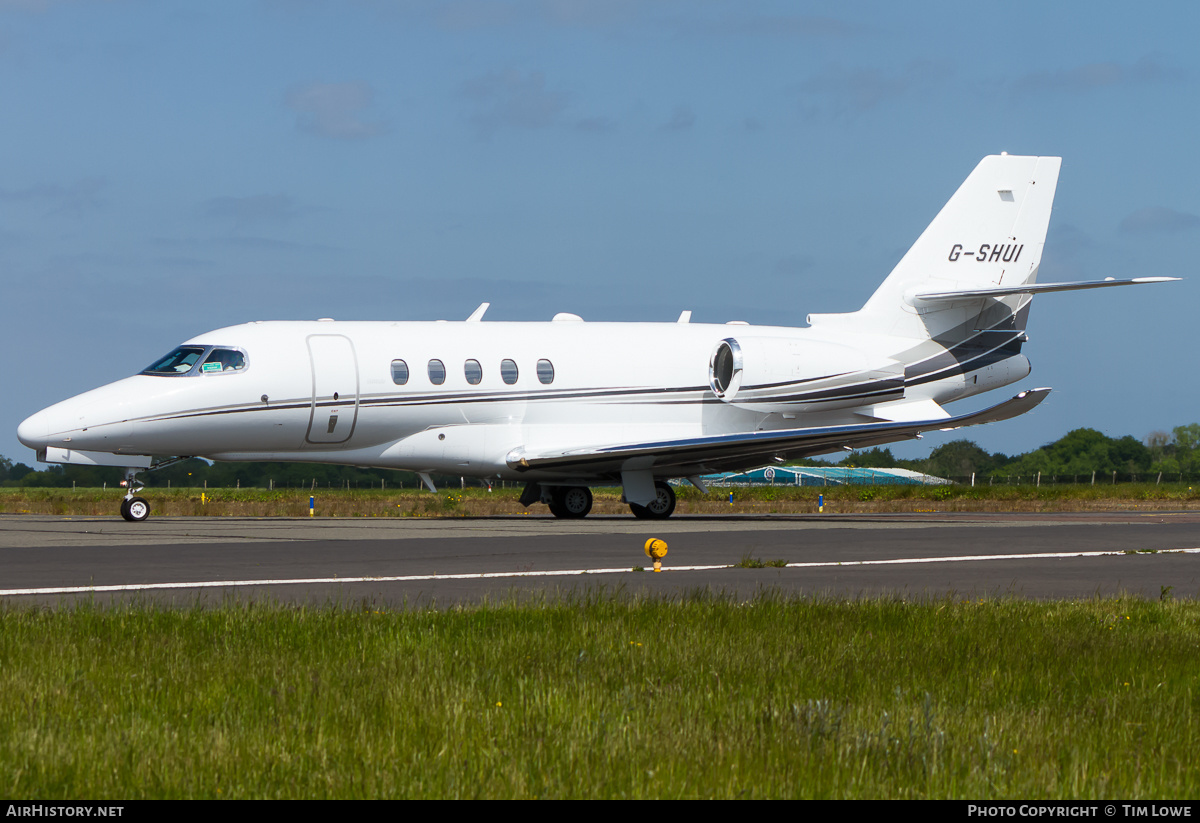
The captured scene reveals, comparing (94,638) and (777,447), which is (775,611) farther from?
(777,447)

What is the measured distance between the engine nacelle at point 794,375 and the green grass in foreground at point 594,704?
18664 millimetres

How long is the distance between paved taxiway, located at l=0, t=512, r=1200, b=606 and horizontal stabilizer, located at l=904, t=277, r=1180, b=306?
5384 millimetres

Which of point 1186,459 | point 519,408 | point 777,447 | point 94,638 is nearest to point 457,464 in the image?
point 519,408

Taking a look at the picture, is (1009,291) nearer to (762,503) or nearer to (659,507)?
(659,507)

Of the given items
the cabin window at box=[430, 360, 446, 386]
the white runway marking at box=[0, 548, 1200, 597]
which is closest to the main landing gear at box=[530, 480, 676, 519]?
the cabin window at box=[430, 360, 446, 386]

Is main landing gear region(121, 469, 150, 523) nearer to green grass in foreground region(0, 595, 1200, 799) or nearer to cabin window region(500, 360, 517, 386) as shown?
cabin window region(500, 360, 517, 386)

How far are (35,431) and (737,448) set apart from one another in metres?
13.3

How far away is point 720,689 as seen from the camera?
21.5 feet

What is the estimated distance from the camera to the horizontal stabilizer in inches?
1045

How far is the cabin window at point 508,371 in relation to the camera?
2667 cm

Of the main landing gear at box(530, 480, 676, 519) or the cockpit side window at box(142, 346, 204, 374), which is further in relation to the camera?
the main landing gear at box(530, 480, 676, 519)

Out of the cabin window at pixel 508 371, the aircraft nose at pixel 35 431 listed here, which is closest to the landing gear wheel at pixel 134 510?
the aircraft nose at pixel 35 431

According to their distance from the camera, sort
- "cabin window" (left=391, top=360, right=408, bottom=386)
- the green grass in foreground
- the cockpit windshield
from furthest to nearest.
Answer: "cabin window" (left=391, top=360, right=408, bottom=386) < the cockpit windshield < the green grass in foreground

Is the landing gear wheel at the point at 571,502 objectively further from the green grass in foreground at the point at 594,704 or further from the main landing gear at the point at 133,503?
the green grass in foreground at the point at 594,704
